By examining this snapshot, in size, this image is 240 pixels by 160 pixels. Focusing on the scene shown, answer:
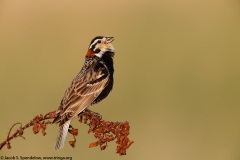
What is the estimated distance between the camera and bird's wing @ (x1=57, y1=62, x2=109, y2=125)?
6.64ft

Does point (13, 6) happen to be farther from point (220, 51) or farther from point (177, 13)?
point (220, 51)

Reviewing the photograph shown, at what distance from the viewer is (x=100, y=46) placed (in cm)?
233

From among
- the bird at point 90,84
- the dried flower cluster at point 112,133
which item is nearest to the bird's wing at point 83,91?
the bird at point 90,84

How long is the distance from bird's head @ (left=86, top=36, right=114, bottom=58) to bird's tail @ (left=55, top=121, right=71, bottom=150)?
0.57 m

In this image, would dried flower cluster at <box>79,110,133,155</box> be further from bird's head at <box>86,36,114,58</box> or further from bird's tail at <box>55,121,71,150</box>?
bird's head at <box>86,36,114,58</box>

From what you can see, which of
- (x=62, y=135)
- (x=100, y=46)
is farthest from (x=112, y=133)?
(x=100, y=46)

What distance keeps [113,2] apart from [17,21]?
0.68 m

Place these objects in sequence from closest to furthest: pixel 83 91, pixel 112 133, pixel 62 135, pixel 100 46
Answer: pixel 112 133, pixel 62 135, pixel 83 91, pixel 100 46

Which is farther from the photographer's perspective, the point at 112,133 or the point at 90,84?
the point at 90,84

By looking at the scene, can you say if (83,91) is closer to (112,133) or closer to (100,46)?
(100,46)

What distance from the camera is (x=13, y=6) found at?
7.97ft

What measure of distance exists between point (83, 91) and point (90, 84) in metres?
0.08

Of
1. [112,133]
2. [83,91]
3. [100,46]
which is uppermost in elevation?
[100,46]

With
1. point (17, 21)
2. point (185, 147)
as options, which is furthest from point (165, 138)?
point (17, 21)
